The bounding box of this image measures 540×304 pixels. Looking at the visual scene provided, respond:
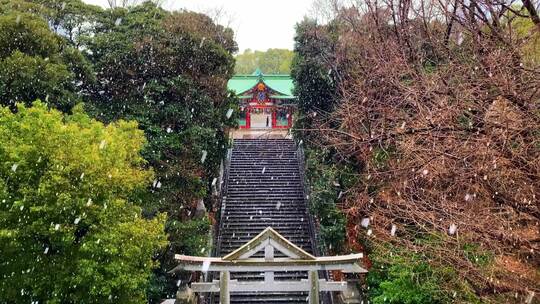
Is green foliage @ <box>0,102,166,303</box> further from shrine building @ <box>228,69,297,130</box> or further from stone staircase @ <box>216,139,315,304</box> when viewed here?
shrine building @ <box>228,69,297,130</box>

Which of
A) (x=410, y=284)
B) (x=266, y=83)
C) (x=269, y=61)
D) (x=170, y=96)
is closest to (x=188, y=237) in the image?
(x=170, y=96)

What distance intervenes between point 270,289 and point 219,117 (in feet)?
27.2

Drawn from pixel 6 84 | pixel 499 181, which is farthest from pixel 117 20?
pixel 499 181

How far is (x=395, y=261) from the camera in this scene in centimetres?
989

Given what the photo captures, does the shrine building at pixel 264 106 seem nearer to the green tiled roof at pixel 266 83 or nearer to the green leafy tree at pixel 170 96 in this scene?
the green tiled roof at pixel 266 83

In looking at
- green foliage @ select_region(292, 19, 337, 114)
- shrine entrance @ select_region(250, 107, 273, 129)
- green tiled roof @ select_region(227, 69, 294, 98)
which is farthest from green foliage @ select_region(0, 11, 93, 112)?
green tiled roof @ select_region(227, 69, 294, 98)

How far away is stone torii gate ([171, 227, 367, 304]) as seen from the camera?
9188 mm

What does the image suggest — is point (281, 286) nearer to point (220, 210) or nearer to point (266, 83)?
point (220, 210)

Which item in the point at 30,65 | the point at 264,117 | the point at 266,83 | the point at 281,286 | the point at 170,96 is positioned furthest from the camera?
the point at 266,83

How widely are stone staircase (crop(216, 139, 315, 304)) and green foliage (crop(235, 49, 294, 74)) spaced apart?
2549cm

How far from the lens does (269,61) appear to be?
52.4 meters

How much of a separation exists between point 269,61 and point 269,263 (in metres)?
44.7

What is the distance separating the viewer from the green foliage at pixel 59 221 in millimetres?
8945

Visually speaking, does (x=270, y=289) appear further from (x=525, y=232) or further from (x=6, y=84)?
(x=6, y=84)
